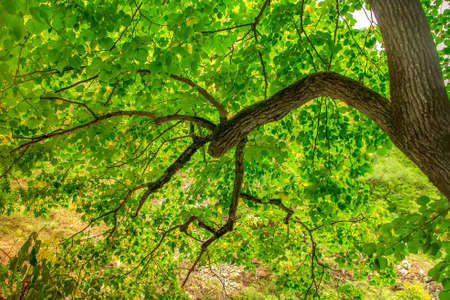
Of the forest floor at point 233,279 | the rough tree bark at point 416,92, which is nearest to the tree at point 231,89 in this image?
the rough tree bark at point 416,92

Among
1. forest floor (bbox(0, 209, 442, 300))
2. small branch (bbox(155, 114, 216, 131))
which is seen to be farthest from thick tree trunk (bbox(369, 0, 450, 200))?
forest floor (bbox(0, 209, 442, 300))

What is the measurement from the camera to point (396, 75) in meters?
1.63

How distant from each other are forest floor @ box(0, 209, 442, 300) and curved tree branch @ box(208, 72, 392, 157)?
6.27 m

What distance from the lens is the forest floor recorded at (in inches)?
316

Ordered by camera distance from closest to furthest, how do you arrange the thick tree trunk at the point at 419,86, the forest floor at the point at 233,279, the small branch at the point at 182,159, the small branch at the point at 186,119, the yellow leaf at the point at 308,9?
the thick tree trunk at the point at 419,86, the small branch at the point at 186,119, the small branch at the point at 182,159, the yellow leaf at the point at 308,9, the forest floor at the point at 233,279

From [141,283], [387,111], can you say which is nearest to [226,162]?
[141,283]

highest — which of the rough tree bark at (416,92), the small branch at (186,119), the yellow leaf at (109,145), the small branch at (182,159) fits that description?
A: the yellow leaf at (109,145)

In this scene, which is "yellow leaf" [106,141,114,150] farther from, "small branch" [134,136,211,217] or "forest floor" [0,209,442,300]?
"forest floor" [0,209,442,300]

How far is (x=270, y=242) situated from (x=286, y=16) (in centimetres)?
362

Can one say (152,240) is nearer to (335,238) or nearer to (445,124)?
(335,238)

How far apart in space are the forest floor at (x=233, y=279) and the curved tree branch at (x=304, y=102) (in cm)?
627

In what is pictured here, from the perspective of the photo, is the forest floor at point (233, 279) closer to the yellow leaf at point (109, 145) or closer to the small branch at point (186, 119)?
the yellow leaf at point (109, 145)

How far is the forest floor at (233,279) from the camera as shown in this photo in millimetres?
8016

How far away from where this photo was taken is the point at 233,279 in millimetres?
8742
